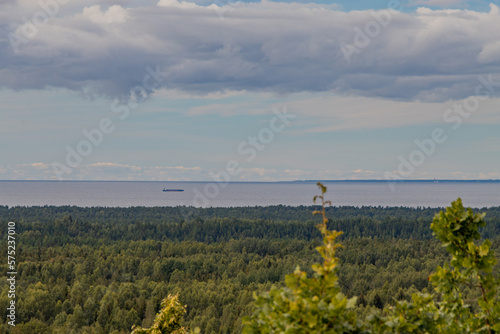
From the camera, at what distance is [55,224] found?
19138cm

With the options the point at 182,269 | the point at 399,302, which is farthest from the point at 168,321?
the point at 182,269

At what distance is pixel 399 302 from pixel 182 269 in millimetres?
127531

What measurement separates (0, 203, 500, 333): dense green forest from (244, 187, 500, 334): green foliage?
160 feet

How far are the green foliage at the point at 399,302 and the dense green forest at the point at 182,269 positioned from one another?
160ft

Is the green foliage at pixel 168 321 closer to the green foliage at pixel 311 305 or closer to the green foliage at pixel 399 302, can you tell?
the green foliage at pixel 399 302

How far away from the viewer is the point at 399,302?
9.23 meters

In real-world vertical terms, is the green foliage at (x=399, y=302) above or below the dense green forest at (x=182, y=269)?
above

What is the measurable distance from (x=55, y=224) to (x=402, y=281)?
126968mm

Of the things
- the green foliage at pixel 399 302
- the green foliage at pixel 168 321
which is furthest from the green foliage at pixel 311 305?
the green foliage at pixel 168 321

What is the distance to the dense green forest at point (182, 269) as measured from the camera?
8925 centimetres

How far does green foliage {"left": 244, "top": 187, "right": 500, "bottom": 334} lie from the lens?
6973 millimetres

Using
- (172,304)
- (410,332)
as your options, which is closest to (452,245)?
(410,332)

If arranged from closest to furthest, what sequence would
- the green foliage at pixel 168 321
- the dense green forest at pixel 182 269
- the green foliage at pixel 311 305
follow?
the green foliage at pixel 311 305 < the green foliage at pixel 168 321 < the dense green forest at pixel 182 269

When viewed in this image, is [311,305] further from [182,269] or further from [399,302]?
[182,269]
